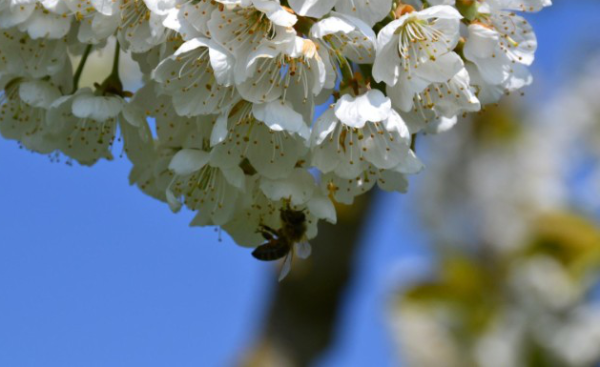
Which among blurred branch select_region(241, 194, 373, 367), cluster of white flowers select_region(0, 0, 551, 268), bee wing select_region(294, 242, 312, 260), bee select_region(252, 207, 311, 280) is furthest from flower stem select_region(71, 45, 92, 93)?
blurred branch select_region(241, 194, 373, 367)

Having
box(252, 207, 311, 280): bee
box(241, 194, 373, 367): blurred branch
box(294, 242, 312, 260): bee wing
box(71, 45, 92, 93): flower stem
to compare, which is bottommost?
box(241, 194, 373, 367): blurred branch

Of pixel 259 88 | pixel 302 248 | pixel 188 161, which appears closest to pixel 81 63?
pixel 188 161

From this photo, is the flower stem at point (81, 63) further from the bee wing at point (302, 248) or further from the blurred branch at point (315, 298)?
the blurred branch at point (315, 298)

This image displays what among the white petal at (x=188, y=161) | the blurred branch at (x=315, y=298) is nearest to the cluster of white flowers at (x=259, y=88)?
the white petal at (x=188, y=161)

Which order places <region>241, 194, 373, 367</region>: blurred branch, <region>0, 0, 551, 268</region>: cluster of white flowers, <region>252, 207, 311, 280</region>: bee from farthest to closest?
<region>241, 194, 373, 367</region>: blurred branch
<region>252, 207, 311, 280</region>: bee
<region>0, 0, 551, 268</region>: cluster of white flowers

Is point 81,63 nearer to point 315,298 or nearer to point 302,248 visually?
point 302,248

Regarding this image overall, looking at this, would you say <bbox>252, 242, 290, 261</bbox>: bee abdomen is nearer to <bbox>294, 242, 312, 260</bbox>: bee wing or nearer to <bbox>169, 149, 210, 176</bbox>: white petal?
<bbox>294, 242, 312, 260</bbox>: bee wing
